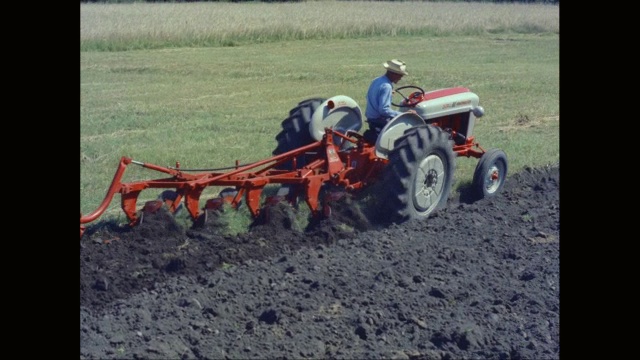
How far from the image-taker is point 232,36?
30.2 m

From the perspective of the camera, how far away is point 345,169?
892 cm

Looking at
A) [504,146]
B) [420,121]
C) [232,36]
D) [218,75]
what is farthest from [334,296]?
[232,36]

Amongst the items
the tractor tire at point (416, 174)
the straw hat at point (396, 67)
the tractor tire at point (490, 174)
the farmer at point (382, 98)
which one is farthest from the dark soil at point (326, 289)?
the straw hat at point (396, 67)

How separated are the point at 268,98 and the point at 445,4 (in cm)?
2660

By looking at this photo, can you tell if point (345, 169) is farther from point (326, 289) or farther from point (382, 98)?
point (326, 289)

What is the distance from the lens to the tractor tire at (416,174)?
8766mm

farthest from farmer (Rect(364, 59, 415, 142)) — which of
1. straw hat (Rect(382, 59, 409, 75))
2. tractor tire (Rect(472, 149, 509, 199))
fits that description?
tractor tire (Rect(472, 149, 509, 199))

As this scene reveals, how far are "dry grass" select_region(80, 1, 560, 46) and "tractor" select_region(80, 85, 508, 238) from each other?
19905 millimetres

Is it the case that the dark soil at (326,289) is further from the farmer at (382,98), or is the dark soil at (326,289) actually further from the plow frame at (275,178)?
the farmer at (382,98)

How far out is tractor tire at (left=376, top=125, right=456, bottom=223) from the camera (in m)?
8.77

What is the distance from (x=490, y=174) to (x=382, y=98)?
69.0 inches

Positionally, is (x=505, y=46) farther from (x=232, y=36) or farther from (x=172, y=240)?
(x=172, y=240)

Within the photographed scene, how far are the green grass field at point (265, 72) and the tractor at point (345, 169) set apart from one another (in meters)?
1.19

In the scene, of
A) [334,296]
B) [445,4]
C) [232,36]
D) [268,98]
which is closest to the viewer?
[334,296]
